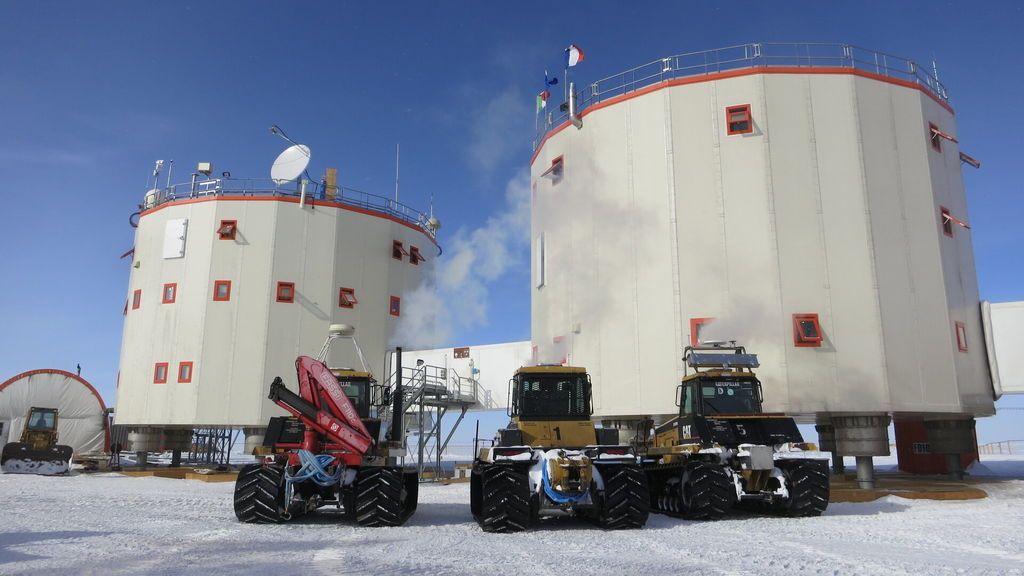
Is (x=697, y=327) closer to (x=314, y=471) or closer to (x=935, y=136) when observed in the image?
(x=935, y=136)

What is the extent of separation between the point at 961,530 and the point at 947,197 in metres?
16.2

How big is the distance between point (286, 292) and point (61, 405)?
21.5 metres

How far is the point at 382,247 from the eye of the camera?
121ft

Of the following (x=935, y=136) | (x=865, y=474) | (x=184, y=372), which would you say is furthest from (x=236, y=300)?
(x=935, y=136)

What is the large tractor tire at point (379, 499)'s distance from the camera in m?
13.4

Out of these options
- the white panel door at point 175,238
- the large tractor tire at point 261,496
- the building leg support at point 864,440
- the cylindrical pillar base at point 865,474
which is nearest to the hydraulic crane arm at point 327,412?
the large tractor tire at point 261,496

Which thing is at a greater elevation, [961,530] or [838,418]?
[838,418]

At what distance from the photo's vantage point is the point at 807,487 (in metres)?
14.7

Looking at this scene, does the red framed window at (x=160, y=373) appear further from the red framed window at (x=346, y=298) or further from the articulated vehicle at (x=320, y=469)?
the articulated vehicle at (x=320, y=469)

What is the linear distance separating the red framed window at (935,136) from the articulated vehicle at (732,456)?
48.1 feet

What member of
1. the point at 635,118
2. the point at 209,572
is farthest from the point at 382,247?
the point at 209,572

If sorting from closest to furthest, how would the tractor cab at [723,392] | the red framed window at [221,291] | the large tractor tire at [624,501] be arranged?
the large tractor tire at [624,501], the tractor cab at [723,392], the red framed window at [221,291]

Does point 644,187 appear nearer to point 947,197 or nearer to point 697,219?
point 697,219

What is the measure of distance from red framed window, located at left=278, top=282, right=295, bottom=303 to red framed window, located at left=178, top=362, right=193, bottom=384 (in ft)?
17.3
